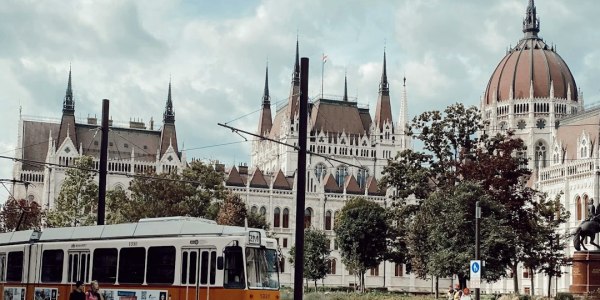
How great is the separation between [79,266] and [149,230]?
2.91 metres

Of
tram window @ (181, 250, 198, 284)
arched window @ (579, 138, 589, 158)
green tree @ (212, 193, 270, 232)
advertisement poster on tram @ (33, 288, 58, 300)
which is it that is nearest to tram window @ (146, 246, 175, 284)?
tram window @ (181, 250, 198, 284)

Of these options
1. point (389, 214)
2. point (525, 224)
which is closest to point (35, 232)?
point (525, 224)

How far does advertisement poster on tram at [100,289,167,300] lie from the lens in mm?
24375

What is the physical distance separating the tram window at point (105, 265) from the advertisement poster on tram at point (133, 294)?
0.36 meters

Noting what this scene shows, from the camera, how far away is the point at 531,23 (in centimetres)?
14175

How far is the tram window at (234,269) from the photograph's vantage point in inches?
920

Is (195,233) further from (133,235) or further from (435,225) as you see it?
(435,225)

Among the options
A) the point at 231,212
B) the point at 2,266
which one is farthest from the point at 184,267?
the point at 231,212

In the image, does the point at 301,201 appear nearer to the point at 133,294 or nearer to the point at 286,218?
the point at 133,294

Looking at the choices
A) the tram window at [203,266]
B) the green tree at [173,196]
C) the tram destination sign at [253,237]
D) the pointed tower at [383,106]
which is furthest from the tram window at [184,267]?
the pointed tower at [383,106]

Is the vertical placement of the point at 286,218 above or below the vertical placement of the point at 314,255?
above

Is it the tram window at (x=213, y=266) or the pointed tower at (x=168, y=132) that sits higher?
the pointed tower at (x=168, y=132)

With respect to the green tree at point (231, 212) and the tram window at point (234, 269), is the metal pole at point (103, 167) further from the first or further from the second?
the green tree at point (231, 212)

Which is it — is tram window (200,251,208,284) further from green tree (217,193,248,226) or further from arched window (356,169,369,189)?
arched window (356,169,369,189)
